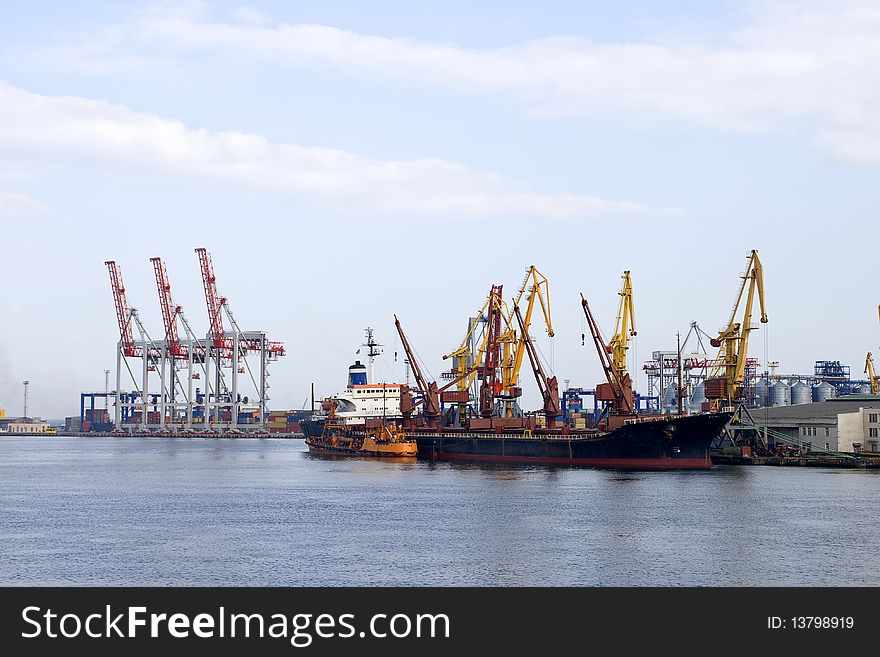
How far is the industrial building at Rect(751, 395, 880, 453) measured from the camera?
305ft

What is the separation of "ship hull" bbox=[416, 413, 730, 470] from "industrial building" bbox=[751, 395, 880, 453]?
13.4m

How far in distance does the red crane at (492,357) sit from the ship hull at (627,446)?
10.8 m

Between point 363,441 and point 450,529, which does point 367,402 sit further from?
point 450,529

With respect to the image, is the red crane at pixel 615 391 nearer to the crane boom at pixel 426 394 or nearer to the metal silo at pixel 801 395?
the crane boom at pixel 426 394

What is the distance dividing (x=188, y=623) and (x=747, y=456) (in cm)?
7168

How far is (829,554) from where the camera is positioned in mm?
41406

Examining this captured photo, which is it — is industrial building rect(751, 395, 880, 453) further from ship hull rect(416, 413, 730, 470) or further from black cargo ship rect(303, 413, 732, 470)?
black cargo ship rect(303, 413, 732, 470)

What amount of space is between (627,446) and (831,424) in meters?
19.9

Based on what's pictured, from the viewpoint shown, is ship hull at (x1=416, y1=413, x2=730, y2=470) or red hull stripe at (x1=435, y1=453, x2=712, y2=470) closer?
ship hull at (x1=416, y1=413, x2=730, y2=470)

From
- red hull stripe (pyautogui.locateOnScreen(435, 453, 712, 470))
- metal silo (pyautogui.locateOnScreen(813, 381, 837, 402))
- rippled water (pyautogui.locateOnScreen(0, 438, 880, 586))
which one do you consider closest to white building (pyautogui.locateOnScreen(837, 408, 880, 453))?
rippled water (pyautogui.locateOnScreen(0, 438, 880, 586))

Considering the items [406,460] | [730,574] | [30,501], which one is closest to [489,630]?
[730,574]

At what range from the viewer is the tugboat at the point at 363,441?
106 metres

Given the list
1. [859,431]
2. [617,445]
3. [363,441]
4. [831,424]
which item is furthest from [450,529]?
[363,441]

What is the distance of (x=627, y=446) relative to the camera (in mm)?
89250
